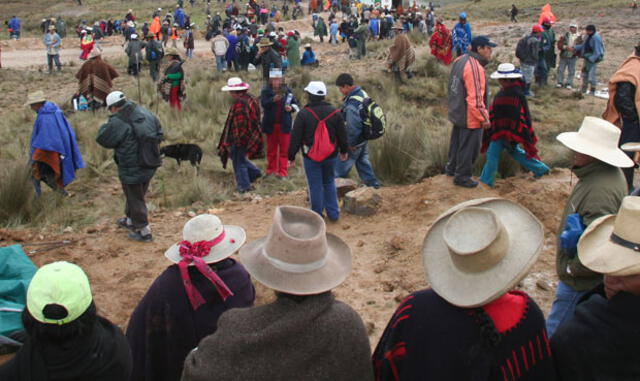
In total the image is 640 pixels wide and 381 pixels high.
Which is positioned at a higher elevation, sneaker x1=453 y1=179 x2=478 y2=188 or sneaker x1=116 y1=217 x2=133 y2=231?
sneaker x1=453 y1=179 x2=478 y2=188

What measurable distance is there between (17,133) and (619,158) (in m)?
12.7

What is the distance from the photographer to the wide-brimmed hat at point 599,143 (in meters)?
3.74

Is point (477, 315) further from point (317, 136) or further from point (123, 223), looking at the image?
point (123, 223)

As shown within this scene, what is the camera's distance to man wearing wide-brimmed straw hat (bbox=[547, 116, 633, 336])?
348cm

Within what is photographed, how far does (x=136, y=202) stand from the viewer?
677 centimetres

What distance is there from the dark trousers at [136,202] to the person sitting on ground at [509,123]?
14.0ft

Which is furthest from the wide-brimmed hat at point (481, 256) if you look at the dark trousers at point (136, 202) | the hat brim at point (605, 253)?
the dark trousers at point (136, 202)

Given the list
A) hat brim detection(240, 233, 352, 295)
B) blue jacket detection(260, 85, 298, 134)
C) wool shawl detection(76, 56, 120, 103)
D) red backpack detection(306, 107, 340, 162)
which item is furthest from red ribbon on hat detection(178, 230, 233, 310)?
wool shawl detection(76, 56, 120, 103)

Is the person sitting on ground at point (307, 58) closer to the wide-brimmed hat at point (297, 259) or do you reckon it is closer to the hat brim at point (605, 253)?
the hat brim at point (605, 253)

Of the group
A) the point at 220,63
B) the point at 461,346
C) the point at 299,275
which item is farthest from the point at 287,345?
the point at 220,63

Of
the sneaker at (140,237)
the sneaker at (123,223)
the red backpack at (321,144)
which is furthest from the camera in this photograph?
the sneaker at (123,223)

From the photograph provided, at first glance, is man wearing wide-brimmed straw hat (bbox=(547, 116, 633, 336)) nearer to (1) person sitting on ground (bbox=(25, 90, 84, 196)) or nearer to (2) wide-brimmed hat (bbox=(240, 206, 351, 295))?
(2) wide-brimmed hat (bbox=(240, 206, 351, 295))

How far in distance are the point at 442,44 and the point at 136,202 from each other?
1303 cm

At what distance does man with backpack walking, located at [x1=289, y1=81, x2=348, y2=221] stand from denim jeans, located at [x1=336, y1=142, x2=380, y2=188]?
1.35 meters
